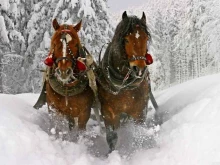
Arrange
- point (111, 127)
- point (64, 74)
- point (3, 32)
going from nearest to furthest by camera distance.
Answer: point (64, 74) < point (111, 127) < point (3, 32)

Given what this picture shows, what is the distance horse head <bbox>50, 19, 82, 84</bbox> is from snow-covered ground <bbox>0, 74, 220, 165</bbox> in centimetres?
90

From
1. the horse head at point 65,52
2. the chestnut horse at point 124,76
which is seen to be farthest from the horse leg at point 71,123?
the horse head at point 65,52

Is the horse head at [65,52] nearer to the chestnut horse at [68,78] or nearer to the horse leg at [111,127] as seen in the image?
the chestnut horse at [68,78]

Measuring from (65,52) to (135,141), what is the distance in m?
1.89

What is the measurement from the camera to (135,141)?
562cm

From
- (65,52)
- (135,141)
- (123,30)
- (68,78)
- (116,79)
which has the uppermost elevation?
(123,30)

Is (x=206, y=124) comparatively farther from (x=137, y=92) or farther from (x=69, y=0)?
(x=69, y=0)

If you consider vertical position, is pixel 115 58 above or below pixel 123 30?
below

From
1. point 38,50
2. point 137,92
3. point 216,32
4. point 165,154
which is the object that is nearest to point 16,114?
point 137,92

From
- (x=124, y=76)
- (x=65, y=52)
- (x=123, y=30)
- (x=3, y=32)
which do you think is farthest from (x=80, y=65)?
(x=3, y=32)

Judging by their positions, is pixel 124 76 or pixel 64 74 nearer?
pixel 64 74

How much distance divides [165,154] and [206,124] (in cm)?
67

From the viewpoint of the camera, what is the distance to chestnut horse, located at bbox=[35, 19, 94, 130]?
489 centimetres

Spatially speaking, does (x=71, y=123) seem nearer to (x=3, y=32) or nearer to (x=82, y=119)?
(x=82, y=119)
